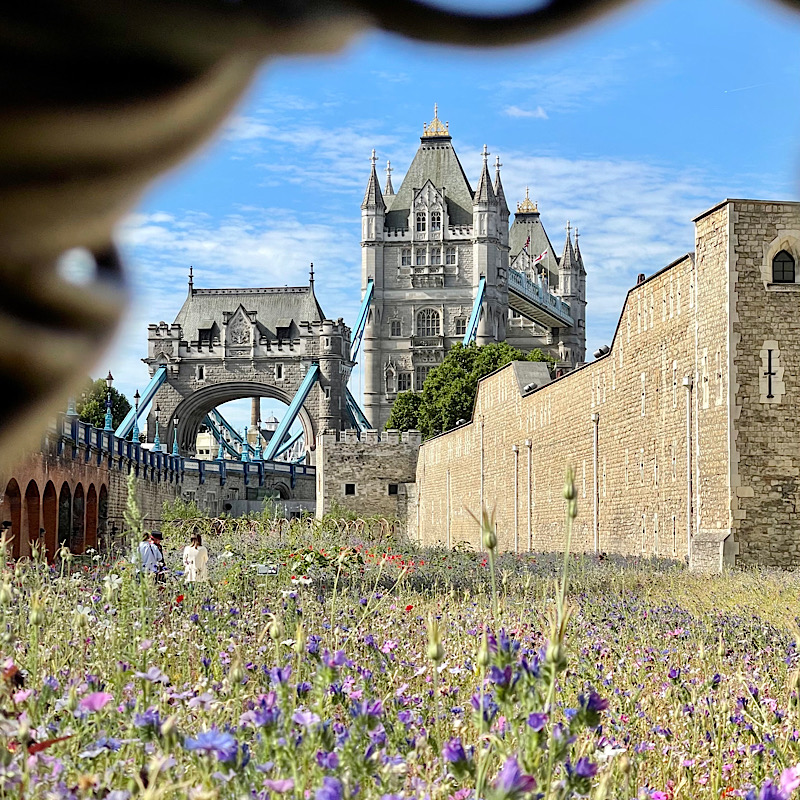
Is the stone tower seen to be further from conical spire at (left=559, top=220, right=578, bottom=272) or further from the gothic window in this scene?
conical spire at (left=559, top=220, right=578, bottom=272)

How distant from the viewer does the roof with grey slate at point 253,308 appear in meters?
91.2

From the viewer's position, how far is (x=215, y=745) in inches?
75.0

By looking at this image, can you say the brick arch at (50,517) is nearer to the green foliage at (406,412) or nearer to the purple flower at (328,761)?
the purple flower at (328,761)

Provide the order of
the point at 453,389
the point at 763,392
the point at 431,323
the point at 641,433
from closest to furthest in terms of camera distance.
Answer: the point at 763,392 < the point at 641,433 < the point at 453,389 < the point at 431,323

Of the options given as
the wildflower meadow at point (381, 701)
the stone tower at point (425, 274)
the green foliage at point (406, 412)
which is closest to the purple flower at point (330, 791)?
the wildflower meadow at point (381, 701)

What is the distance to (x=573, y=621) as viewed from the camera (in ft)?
23.5

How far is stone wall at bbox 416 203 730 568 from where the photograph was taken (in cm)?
1716

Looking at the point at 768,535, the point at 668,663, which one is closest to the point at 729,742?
the point at 668,663

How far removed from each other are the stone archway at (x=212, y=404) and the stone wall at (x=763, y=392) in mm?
65056

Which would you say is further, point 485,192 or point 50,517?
point 485,192

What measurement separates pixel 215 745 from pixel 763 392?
15832 millimetres

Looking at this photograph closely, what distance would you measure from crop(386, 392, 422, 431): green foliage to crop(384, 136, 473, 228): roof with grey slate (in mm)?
25931

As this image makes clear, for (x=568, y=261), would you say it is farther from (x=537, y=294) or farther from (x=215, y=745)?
(x=215, y=745)

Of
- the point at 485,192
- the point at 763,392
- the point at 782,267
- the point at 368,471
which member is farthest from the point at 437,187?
the point at 763,392
